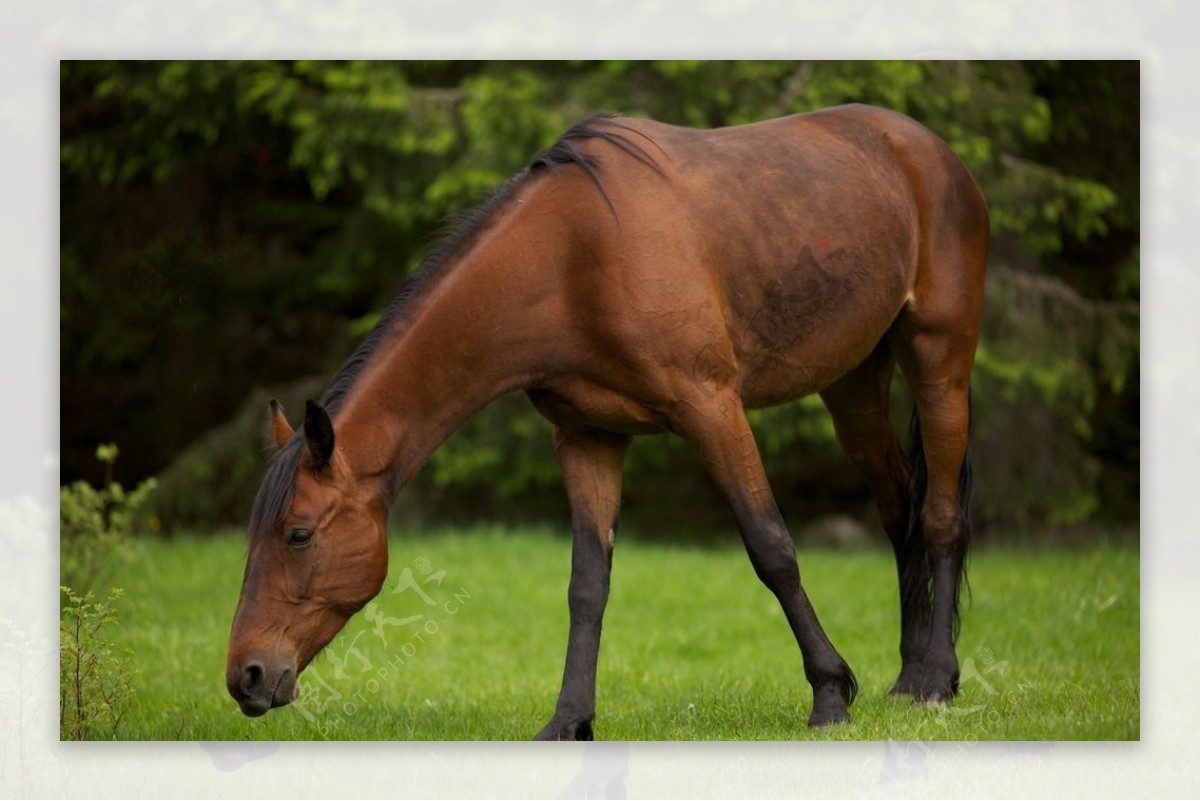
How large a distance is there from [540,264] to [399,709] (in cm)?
190

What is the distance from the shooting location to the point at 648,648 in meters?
7.05

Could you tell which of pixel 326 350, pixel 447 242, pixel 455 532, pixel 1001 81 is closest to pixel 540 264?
pixel 447 242

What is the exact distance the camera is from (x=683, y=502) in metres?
10.6

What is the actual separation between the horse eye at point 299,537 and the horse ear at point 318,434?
0.18 m

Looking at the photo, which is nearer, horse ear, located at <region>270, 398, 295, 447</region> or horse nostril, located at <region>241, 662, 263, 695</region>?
horse nostril, located at <region>241, 662, 263, 695</region>

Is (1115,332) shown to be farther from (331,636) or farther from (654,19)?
(331,636)

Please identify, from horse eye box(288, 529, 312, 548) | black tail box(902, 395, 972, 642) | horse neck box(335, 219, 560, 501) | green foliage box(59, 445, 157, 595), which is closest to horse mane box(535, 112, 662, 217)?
horse neck box(335, 219, 560, 501)

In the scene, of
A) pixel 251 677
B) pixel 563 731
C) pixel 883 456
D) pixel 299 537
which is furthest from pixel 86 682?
pixel 883 456

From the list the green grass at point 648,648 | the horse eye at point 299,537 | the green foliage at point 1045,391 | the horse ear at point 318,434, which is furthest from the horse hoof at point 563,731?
the green foliage at point 1045,391

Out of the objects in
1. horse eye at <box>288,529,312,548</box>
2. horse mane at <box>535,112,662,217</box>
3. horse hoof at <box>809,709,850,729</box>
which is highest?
horse mane at <box>535,112,662,217</box>

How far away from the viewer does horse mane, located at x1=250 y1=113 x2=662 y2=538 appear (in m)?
4.16

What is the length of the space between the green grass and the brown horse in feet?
1.38

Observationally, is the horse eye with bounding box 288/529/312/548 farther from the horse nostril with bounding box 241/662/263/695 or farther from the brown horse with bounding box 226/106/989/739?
the horse nostril with bounding box 241/662/263/695

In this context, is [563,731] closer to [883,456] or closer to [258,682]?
[258,682]
